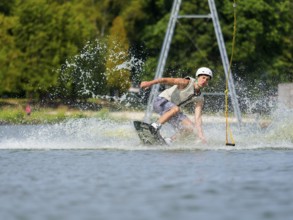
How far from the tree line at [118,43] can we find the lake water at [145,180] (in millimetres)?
25434

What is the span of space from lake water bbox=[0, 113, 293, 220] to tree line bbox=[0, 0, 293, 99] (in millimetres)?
25434

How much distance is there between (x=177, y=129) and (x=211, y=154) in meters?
1.72

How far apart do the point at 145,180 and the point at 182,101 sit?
17.8 feet

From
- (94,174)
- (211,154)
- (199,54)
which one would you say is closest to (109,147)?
(211,154)

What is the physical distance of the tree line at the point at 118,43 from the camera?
159ft

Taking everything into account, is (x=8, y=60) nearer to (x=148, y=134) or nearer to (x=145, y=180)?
(x=148, y=134)

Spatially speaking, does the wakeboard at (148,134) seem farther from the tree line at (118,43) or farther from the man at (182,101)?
the tree line at (118,43)

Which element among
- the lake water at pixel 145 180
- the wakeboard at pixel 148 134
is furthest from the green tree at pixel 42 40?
the wakeboard at pixel 148 134

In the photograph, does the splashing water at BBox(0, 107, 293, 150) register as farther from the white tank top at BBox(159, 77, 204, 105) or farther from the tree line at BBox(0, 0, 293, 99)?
the tree line at BBox(0, 0, 293, 99)

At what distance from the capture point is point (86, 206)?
9852mm

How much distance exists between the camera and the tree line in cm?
4841

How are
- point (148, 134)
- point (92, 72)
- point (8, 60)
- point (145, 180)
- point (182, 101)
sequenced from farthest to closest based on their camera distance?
1. point (8, 60)
2. point (92, 72)
3. point (182, 101)
4. point (148, 134)
5. point (145, 180)

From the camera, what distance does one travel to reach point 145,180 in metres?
12.1

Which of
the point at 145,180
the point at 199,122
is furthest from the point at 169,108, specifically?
the point at 145,180
